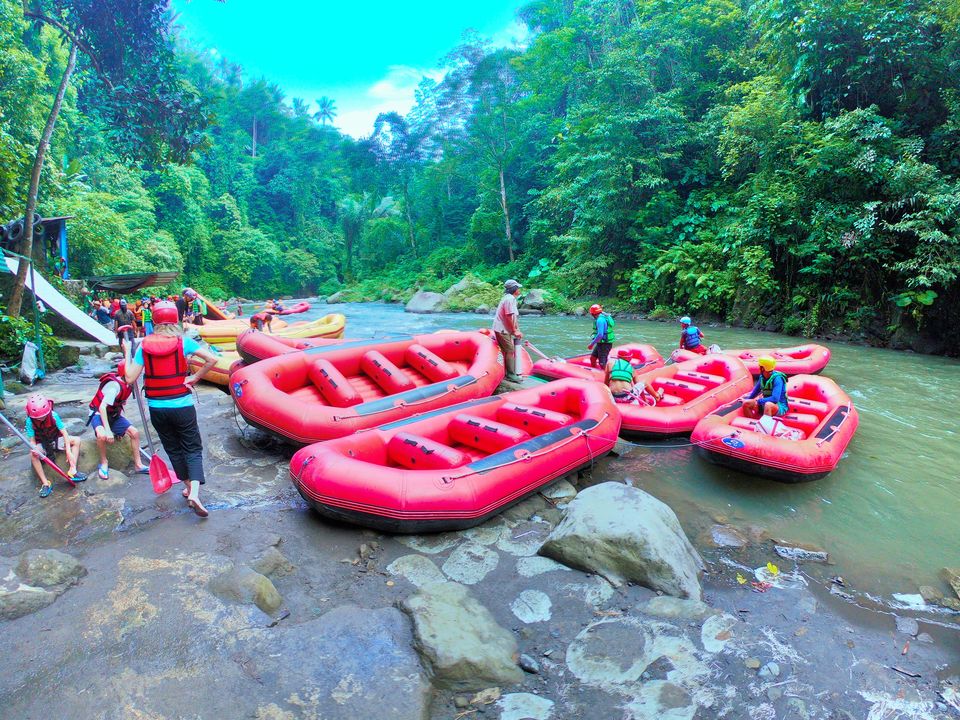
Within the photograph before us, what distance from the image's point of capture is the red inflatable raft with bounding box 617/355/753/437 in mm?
5438

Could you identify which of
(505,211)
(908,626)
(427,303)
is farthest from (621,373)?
(505,211)

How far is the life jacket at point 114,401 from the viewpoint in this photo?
373 cm

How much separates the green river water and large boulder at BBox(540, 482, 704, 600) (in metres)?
0.85

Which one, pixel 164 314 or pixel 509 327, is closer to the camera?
pixel 164 314

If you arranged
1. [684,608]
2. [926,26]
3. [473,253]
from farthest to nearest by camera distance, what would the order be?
[473,253], [926,26], [684,608]

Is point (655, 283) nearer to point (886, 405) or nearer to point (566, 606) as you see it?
point (886, 405)

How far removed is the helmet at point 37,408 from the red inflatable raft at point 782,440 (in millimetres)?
5150

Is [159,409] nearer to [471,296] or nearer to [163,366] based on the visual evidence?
[163,366]

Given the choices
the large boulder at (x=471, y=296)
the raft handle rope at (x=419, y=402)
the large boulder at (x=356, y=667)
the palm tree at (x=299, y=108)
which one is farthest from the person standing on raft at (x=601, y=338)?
the palm tree at (x=299, y=108)

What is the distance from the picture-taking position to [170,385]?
3107 millimetres

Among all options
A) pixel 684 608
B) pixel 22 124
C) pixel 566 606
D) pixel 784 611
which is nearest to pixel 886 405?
pixel 784 611

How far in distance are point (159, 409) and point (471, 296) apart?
1841 centimetres

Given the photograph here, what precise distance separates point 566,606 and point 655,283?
1421 centimetres

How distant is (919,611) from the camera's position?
3062mm
